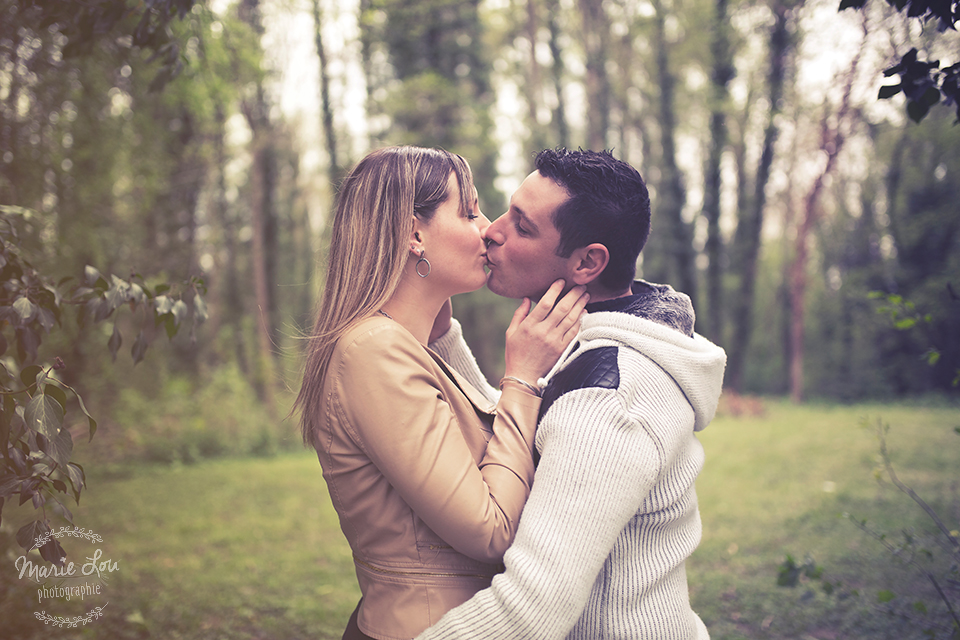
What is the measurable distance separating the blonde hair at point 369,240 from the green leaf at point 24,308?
2.78ft

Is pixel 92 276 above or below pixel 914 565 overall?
above

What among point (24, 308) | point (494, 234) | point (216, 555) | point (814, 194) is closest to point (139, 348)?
point (24, 308)

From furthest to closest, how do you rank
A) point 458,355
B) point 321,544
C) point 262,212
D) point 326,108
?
point 326,108 < point 262,212 < point 321,544 < point 458,355

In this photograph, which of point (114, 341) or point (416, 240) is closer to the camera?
point (416, 240)

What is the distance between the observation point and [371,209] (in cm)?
187

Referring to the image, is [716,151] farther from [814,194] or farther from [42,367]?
[42,367]

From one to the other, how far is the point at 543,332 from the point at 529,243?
33cm

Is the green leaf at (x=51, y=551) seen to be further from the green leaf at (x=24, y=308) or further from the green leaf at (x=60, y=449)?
the green leaf at (x=24, y=308)

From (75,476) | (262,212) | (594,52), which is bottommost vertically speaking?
(75,476)

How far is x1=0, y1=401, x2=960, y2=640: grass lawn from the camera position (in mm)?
4105

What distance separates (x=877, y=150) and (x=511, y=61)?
39.4 feet

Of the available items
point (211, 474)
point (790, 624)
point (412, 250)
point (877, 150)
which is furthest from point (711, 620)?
point (877, 150)

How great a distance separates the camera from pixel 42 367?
170 cm

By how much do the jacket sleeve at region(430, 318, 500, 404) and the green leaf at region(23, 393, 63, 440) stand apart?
48.2 inches
